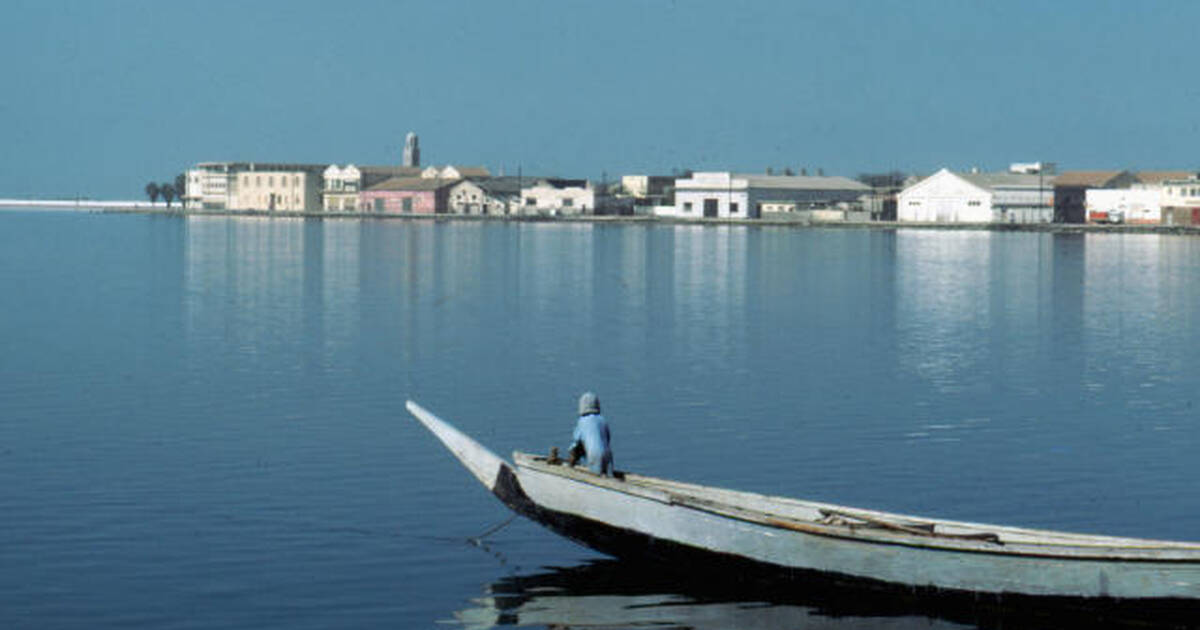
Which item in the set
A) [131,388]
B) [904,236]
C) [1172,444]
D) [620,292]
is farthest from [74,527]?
[904,236]

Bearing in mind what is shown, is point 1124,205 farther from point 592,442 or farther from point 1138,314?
point 592,442

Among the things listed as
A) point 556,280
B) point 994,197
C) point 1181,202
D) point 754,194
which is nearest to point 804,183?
point 754,194

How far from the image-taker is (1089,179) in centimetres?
17500

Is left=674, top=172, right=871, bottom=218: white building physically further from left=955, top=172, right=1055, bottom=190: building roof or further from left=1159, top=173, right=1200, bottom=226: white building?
left=1159, top=173, right=1200, bottom=226: white building

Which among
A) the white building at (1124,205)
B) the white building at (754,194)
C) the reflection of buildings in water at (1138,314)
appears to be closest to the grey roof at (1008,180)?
the white building at (1124,205)

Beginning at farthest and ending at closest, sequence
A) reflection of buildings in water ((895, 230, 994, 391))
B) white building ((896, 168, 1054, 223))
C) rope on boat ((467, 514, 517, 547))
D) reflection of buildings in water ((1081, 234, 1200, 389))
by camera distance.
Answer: white building ((896, 168, 1054, 223))
reflection of buildings in water ((895, 230, 994, 391))
reflection of buildings in water ((1081, 234, 1200, 389))
rope on boat ((467, 514, 517, 547))

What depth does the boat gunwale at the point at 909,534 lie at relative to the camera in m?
15.3

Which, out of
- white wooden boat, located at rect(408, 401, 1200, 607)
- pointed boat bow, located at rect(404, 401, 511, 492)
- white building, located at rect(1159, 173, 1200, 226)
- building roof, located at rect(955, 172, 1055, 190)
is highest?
building roof, located at rect(955, 172, 1055, 190)

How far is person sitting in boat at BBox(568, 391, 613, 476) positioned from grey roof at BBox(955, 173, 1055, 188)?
156518mm

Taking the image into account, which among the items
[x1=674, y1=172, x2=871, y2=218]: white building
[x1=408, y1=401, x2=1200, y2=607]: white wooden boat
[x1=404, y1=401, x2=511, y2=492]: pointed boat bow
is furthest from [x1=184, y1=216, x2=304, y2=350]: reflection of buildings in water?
[x1=674, y1=172, x2=871, y2=218]: white building

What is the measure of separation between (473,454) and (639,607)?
3143 millimetres

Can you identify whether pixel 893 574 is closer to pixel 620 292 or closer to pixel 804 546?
pixel 804 546

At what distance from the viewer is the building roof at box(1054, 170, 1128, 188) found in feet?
568

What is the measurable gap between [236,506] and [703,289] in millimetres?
48186
